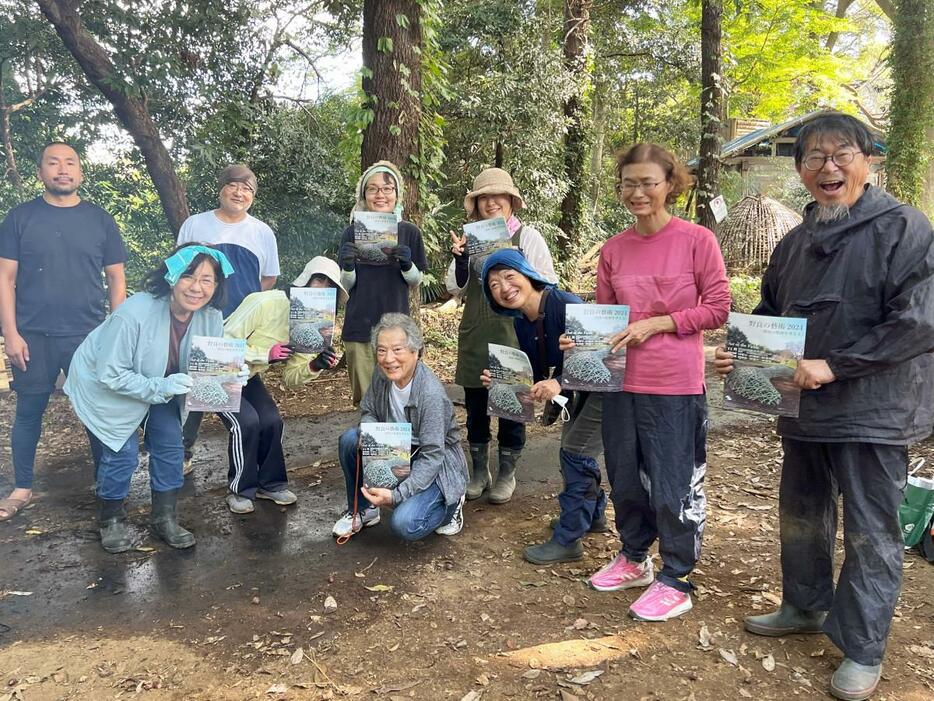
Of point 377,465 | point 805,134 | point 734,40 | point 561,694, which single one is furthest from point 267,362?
point 734,40

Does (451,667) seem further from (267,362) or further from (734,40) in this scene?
(734,40)

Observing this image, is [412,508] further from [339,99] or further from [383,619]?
[339,99]

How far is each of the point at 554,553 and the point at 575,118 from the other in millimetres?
8455

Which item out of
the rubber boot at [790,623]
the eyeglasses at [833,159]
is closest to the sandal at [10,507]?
the rubber boot at [790,623]

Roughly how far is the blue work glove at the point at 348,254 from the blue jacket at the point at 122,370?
1.01 meters

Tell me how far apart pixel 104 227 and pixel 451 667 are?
10.3ft

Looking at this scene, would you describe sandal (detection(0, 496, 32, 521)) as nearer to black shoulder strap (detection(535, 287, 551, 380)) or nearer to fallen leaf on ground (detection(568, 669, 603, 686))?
black shoulder strap (detection(535, 287, 551, 380))

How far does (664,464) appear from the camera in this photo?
8.80 ft

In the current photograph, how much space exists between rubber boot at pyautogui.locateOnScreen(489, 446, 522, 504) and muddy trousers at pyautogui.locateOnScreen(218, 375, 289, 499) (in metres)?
1.29

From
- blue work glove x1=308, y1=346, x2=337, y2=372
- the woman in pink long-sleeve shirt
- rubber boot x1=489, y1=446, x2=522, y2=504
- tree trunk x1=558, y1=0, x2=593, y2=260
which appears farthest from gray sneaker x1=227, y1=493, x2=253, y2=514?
tree trunk x1=558, y1=0, x2=593, y2=260

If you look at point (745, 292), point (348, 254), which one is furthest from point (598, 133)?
point (348, 254)

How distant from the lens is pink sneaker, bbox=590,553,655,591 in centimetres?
299

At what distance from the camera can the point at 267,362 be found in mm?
3674

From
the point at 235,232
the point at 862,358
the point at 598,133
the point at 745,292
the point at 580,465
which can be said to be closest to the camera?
the point at 862,358
